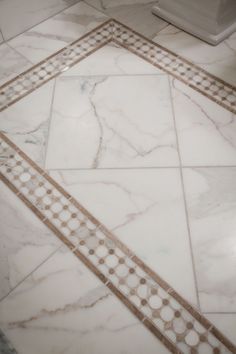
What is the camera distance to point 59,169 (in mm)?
1363

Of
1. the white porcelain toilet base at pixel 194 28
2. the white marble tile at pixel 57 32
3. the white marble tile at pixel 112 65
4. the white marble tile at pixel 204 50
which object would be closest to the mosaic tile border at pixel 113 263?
the white marble tile at pixel 112 65

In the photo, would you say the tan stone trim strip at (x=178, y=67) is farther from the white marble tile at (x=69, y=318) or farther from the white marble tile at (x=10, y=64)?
the white marble tile at (x=69, y=318)

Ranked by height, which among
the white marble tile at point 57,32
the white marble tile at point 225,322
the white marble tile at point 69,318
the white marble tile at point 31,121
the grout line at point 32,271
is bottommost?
the white marble tile at point 225,322

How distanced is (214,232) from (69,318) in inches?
23.7

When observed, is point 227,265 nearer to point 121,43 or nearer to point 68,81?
point 68,81

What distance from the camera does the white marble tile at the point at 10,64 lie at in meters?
1.70

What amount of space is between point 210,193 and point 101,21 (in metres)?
1.31

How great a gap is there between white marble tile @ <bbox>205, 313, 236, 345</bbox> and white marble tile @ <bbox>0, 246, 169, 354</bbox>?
184mm

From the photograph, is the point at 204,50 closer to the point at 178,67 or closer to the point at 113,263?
the point at 178,67

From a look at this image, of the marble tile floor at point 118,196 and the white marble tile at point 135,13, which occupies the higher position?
the white marble tile at point 135,13

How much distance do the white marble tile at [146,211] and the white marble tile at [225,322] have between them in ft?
0.24

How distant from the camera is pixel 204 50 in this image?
1740mm

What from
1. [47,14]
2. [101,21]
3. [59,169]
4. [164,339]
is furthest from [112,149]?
[47,14]

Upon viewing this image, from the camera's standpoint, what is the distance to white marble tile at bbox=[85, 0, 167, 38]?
1.87 m
